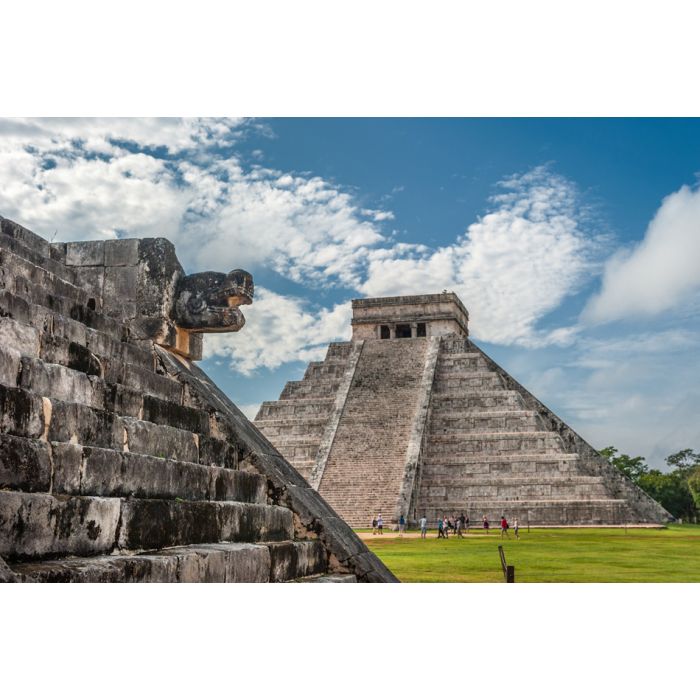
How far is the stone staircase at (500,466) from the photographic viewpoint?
78.2 ft

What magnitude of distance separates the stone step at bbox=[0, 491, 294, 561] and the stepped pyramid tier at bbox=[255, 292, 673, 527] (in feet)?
64.4

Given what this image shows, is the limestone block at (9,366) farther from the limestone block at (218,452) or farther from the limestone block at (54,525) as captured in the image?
the limestone block at (218,452)

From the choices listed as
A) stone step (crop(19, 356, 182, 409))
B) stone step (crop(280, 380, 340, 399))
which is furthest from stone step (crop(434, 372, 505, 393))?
stone step (crop(19, 356, 182, 409))

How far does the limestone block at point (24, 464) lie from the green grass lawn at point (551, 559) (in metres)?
5.89

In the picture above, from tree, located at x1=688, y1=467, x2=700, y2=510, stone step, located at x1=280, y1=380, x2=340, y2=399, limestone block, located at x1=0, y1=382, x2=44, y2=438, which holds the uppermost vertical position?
stone step, located at x1=280, y1=380, x2=340, y2=399

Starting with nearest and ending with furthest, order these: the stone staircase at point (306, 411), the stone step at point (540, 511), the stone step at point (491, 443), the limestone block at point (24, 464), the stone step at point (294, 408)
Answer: the limestone block at point (24, 464), the stone step at point (540, 511), the stone step at point (491, 443), the stone staircase at point (306, 411), the stone step at point (294, 408)

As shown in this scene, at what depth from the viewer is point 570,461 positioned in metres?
25.1

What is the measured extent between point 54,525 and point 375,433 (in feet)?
83.0

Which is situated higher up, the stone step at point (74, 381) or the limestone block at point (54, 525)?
the stone step at point (74, 381)

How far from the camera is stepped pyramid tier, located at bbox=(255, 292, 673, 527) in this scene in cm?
2431

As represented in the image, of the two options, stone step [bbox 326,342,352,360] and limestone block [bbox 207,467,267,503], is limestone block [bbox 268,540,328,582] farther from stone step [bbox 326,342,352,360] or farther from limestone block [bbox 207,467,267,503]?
stone step [bbox 326,342,352,360]

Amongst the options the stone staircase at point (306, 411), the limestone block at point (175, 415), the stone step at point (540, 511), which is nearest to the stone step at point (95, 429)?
the limestone block at point (175, 415)

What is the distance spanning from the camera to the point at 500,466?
25.7 meters

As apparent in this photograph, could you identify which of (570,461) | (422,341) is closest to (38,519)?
(570,461)
